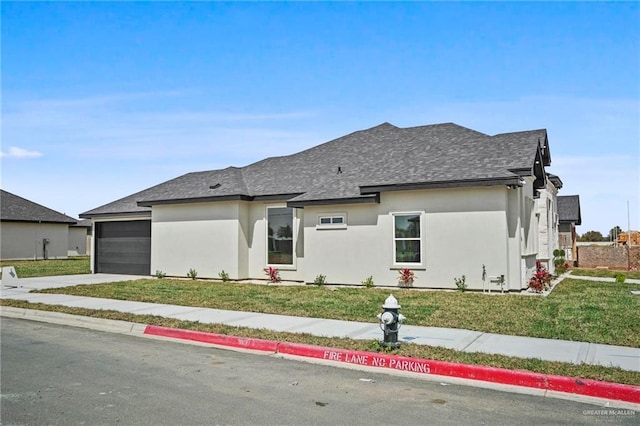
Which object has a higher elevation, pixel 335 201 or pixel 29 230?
pixel 335 201

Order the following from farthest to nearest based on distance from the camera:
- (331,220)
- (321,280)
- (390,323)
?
(331,220), (321,280), (390,323)

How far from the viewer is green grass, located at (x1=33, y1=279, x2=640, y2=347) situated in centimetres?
977

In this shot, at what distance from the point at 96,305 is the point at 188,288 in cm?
435

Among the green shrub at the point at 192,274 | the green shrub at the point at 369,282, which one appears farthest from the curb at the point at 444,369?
the green shrub at the point at 192,274

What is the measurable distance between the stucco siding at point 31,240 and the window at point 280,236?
2596 centimetres

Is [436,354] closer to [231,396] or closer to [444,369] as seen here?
[444,369]

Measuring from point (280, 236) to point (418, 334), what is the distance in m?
11.2

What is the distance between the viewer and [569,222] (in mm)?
35469

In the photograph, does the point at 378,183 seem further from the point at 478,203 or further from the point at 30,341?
the point at 30,341

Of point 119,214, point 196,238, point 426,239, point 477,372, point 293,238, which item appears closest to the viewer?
point 477,372

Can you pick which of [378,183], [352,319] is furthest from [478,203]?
[352,319]

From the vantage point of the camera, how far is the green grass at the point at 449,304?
32.0ft

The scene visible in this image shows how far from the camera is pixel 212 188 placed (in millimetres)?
21016

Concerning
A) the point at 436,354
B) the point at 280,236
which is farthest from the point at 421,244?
the point at 436,354
